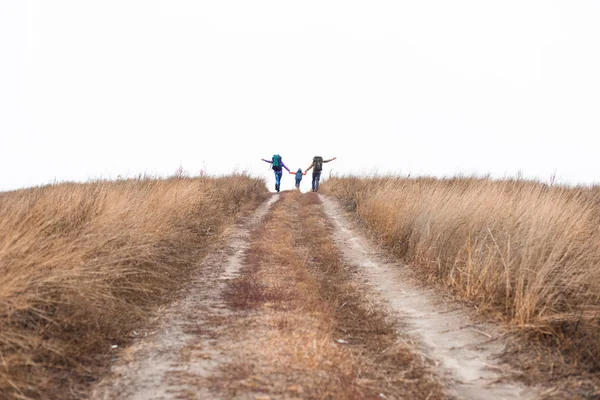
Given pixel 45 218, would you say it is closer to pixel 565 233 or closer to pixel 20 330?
pixel 20 330

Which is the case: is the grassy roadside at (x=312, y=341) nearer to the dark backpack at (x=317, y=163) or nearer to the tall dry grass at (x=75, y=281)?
the tall dry grass at (x=75, y=281)

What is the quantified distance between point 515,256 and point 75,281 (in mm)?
6440

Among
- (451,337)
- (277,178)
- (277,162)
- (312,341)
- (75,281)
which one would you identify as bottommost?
(451,337)

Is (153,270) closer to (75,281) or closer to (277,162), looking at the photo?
(75,281)

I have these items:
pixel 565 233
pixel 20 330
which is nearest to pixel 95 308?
pixel 20 330

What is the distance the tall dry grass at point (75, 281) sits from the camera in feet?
14.6

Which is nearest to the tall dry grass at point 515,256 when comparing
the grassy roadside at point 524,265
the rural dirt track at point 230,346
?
the grassy roadside at point 524,265

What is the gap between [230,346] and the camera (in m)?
5.16

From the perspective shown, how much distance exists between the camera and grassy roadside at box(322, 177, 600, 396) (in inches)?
201

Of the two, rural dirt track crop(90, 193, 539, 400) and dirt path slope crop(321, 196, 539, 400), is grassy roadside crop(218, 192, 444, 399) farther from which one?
dirt path slope crop(321, 196, 539, 400)

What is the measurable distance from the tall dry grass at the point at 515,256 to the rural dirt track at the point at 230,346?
0.55 metres

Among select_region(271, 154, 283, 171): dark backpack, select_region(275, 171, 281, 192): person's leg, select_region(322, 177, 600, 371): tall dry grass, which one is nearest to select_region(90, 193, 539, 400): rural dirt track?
select_region(322, 177, 600, 371): tall dry grass

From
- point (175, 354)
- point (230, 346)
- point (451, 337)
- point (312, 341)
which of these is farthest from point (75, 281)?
point (451, 337)

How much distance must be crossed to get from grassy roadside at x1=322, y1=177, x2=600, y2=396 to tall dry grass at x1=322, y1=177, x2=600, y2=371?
13 millimetres
